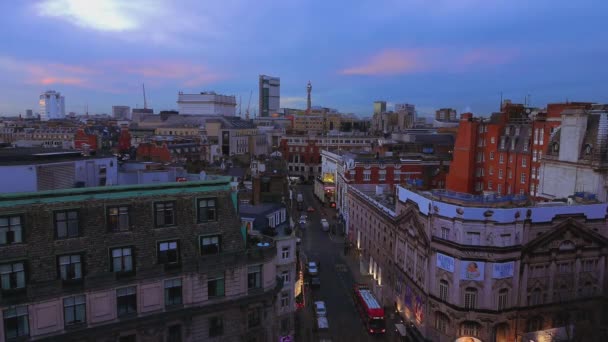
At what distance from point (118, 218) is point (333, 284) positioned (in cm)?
3984

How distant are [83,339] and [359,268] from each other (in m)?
48.4

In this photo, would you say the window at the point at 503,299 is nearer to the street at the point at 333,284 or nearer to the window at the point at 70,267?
the street at the point at 333,284

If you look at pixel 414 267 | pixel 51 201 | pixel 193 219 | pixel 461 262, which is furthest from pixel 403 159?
pixel 51 201

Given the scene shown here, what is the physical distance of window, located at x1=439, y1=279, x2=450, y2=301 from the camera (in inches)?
1668

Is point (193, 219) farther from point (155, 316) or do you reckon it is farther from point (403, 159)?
point (403, 159)

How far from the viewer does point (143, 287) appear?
3025cm

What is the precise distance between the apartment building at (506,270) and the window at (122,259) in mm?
26893

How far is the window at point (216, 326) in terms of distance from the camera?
3284cm

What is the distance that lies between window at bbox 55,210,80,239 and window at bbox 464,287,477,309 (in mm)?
31814

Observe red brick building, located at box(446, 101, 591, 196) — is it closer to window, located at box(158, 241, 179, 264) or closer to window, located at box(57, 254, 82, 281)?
window, located at box(158, 241, 179, 264)

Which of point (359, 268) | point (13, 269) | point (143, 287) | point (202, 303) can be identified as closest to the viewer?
point (13, 269)

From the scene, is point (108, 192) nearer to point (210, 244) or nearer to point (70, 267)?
point (70, 267)

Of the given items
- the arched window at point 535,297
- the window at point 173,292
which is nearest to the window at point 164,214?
the window at point 173,292

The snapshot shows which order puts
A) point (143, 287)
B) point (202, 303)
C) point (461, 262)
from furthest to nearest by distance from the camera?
point (461, 262)
point (202, 303)
point (143, 287)
